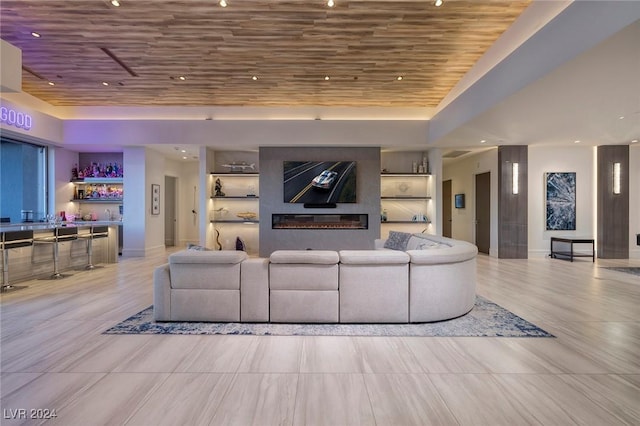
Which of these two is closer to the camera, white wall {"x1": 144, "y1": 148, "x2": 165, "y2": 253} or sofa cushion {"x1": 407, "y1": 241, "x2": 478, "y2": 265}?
sofa cushion {"x1": 407, "y1": 241, "x2": 478, "y2": 265}

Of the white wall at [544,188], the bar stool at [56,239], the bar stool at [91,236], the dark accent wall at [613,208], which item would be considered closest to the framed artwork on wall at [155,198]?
the bar stool at [91,236]

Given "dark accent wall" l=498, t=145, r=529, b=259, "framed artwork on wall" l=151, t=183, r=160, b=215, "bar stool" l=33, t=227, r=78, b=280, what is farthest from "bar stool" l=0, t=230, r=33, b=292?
"dark accent wall" l=498, t=145, r=529, b=259

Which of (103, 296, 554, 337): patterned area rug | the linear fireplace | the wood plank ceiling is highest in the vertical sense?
the wood plank ceiling

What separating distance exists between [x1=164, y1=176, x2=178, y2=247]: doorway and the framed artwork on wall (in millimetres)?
1936

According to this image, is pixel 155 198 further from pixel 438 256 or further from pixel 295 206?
pixel 438 256

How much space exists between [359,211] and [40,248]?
6489 mm

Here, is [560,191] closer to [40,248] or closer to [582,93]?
[582,93]

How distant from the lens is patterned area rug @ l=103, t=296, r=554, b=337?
3047mm

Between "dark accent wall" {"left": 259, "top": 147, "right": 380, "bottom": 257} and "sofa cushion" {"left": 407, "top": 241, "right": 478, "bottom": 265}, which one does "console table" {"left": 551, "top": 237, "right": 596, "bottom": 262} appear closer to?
"dark accent wall" {"left": 259, "top": 147, "right": 380, "bottom": 257}

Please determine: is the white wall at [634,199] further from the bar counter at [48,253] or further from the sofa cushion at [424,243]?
the bar counter at [48,253]

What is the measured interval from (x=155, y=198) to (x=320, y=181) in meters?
4.63

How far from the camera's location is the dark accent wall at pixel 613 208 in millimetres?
7703

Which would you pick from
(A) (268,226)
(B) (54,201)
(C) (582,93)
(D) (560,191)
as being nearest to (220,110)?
(A) (268,226)

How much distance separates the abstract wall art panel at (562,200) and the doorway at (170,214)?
444 inches
